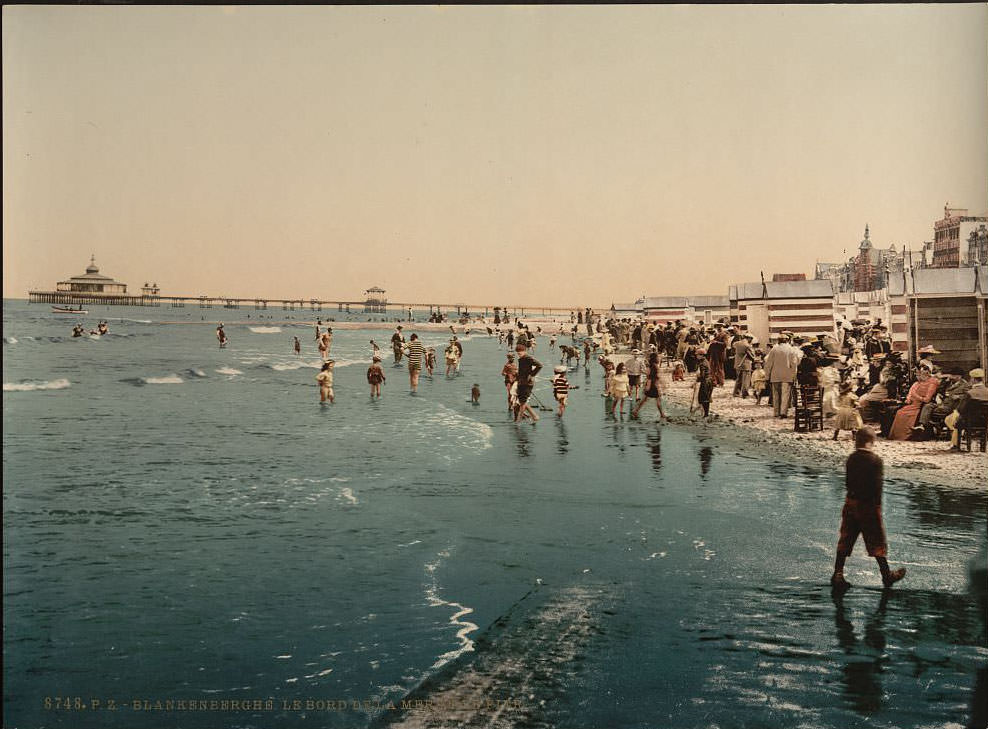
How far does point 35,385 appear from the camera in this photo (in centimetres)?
4597

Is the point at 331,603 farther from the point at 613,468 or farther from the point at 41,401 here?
the point at 41,401

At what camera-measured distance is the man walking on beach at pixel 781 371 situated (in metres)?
22.0

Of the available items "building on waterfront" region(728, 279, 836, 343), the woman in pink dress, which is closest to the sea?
the woman in pink dress

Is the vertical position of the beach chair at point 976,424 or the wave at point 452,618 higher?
the beach chair at point 976,424

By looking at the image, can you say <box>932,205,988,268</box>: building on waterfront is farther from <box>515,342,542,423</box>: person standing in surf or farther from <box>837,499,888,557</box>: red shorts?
<box>837,499,888,557</box>: red shorts

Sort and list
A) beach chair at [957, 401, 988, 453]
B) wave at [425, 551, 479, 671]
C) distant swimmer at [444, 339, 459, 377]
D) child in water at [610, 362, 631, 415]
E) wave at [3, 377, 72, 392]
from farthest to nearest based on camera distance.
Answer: distant swimmer at [444, 339, 459, 377], wave at [3, 377, 72, 392], child in water at [610, 362, 631, 415], beach chair at [957, 401, 988, 453], wave at [425, 551, 479, 671]

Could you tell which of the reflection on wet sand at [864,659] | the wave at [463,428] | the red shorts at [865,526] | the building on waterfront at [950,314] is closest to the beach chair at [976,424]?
the building on waterfront at [950,314]

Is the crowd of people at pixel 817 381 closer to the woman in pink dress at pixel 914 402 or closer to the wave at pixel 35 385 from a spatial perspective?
the woman in pink dress at pixel 914 402

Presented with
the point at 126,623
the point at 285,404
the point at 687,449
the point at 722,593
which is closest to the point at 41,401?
the point at 285,404

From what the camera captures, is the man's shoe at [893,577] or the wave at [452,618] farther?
the man's shoe at [893,577]

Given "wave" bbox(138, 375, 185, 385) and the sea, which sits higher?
the sea

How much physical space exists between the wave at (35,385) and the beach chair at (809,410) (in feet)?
120

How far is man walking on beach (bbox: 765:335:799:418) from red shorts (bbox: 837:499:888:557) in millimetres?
13026

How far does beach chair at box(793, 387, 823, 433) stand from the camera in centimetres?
2044
